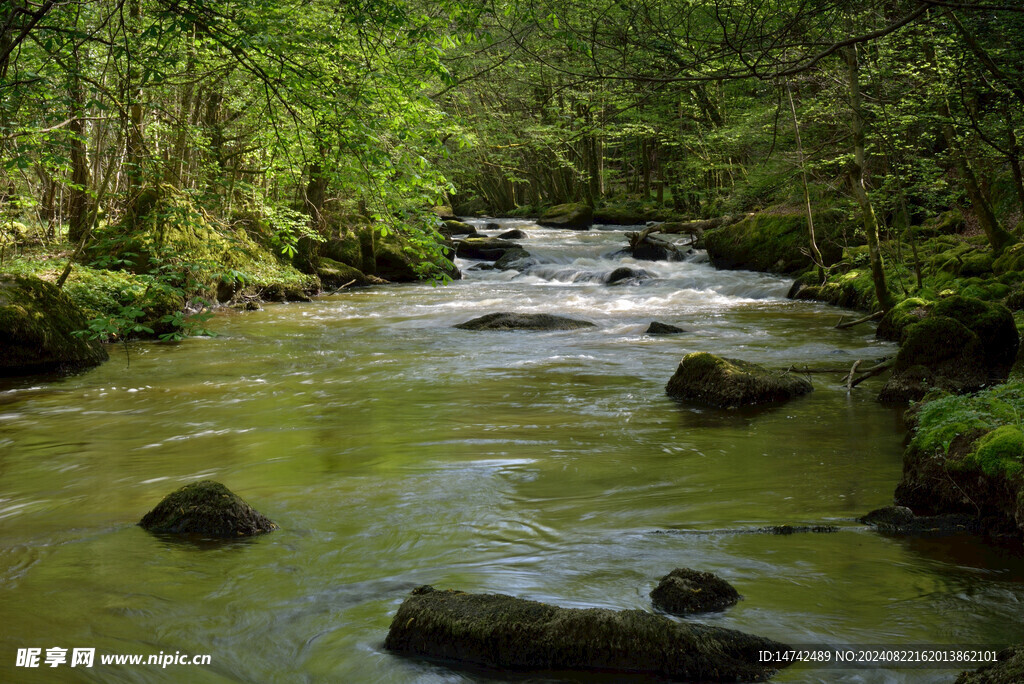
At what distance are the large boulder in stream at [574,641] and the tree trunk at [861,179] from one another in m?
9.15

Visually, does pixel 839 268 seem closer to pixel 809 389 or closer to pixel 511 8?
pixel 809 389

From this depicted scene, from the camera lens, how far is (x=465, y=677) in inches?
133

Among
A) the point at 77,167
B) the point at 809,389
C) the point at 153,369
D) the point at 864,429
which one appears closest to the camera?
the point at 864,429

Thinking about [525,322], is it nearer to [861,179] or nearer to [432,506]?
[861,179]

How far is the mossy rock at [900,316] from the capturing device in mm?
12148

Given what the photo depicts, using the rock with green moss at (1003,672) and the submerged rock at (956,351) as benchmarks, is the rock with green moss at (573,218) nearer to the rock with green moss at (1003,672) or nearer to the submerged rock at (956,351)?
the submerged rock at (956,351)

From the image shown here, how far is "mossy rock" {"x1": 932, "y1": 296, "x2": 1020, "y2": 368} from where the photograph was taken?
27.4ft

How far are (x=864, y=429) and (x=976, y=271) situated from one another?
7.88 meters

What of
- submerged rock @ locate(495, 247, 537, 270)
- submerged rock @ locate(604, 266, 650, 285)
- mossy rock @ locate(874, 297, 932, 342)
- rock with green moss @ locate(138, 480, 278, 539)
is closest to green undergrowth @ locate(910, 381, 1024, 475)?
rock with green moss @ locate(138, 480, 278, 539)

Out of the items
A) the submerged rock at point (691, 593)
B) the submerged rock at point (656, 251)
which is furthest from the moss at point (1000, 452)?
the submerged rock at point (656, 251)

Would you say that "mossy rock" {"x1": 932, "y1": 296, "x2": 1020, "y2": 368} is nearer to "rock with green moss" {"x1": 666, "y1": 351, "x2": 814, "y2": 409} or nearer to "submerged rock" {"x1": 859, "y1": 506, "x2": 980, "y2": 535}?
"rock with green moss" {"x1": 666, "y1": 351, "x2": 814, "y2": 409}

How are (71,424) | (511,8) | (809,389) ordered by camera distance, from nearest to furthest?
(511,8) → (71,424) → (809,389)

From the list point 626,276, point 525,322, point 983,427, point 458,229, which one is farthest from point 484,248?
point 983,427

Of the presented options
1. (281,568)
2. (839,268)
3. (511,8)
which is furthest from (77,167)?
(839,268)
